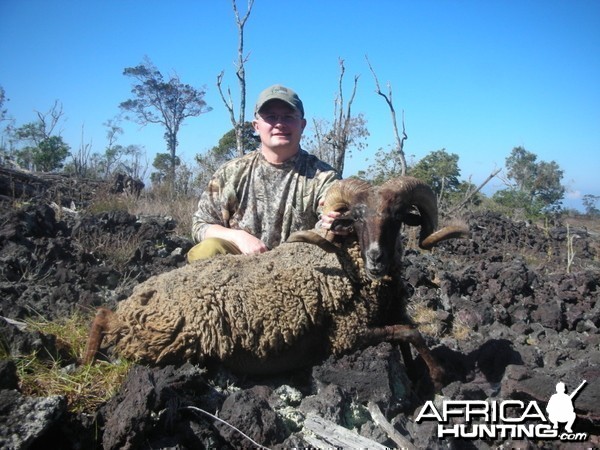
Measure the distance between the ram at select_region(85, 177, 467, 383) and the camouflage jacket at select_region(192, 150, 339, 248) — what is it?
0.94 m

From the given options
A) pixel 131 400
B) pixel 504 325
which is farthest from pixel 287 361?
→ pixel 504 325

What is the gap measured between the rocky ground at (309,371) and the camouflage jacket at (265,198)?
59.2 inches

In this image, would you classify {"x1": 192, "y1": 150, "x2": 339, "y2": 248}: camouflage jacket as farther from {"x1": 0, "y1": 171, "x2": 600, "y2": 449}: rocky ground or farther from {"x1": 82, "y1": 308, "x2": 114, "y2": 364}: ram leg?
{"x1": 82, "y1": 308, "x2": 114, "y2": 364}: ram leg

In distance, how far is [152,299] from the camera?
3.79m

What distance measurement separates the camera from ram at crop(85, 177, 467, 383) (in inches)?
144

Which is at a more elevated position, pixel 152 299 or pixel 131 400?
pixel 152 299

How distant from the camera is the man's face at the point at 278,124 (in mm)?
5113

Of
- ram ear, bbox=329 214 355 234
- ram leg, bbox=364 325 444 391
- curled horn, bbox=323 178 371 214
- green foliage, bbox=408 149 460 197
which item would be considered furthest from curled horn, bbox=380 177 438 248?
green foliage, bbox=408 149 460 197

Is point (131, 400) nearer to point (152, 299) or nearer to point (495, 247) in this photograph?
point (152, 299)

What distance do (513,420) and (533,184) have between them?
2229 centimetres

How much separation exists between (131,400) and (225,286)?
1265 millimetres

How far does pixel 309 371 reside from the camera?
13.6 feet

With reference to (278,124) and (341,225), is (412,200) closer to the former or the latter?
(341,225)

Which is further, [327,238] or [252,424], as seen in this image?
[327,238]
